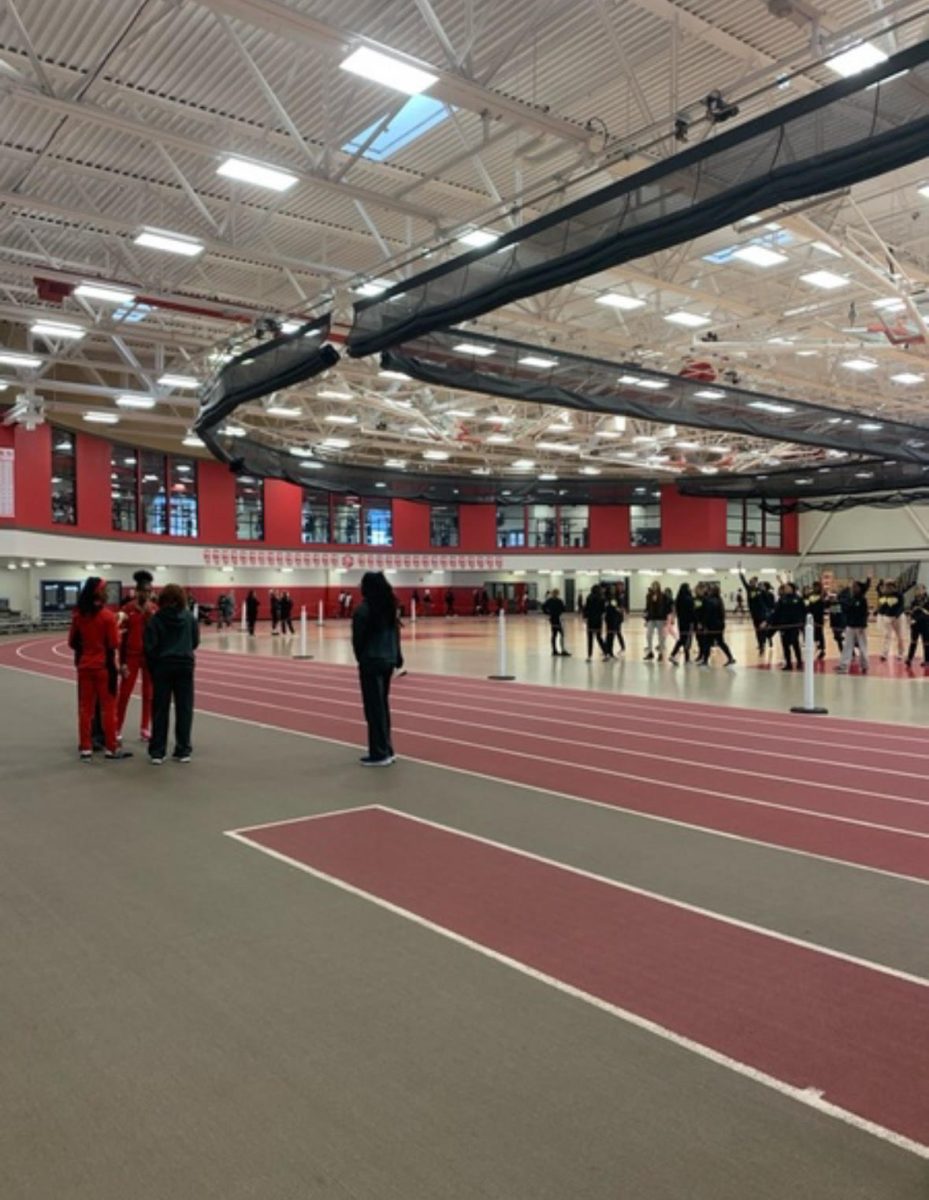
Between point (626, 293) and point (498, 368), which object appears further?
point (626, 293)

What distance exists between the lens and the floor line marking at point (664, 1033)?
2.69 m

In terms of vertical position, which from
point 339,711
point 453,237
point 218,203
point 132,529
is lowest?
point 339,711

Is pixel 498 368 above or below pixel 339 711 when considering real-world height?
above

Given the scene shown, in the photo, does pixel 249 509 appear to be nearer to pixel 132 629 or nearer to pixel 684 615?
pixel 684 615

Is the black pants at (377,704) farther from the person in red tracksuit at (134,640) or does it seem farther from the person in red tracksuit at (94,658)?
the person in red tracksuit at (134,640)

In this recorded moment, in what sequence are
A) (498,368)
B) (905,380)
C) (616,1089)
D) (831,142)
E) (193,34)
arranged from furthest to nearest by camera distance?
(905,380), (498,368), (193,34), (831,142), (616,1089)

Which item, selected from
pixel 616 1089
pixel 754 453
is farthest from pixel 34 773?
pixel 754 453

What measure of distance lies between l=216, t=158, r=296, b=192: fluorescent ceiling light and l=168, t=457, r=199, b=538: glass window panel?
1192 inches

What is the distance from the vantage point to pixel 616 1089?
2.93 metres

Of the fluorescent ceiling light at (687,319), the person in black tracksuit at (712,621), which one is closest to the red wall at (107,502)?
the fluorescent ceiling light at (687,319)

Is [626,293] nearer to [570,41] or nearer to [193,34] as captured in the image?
[570,41]

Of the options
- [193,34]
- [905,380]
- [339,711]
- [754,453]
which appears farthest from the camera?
[754,453]

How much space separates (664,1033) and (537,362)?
525 inches

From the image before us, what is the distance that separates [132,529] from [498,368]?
89.5 ft
